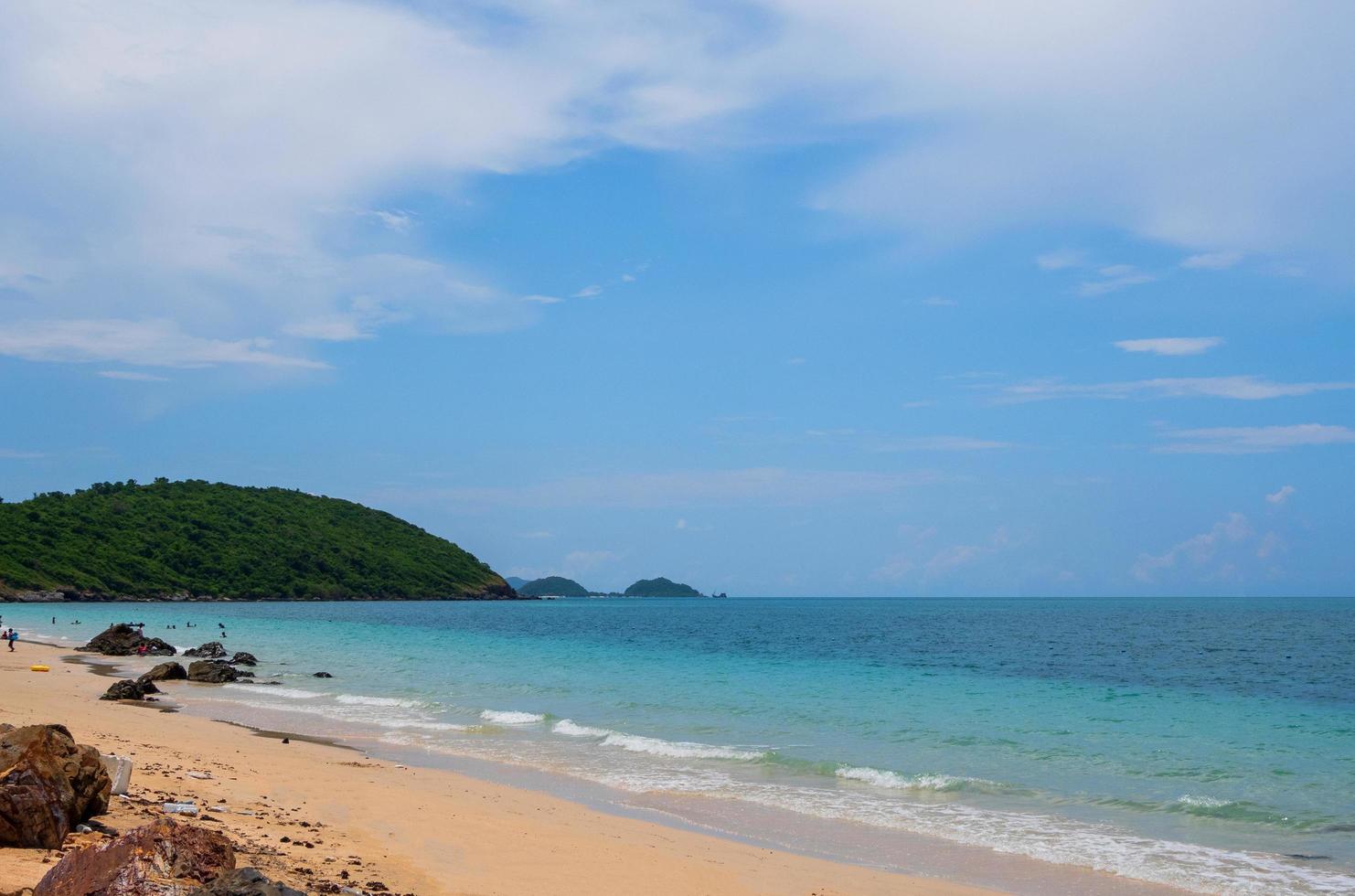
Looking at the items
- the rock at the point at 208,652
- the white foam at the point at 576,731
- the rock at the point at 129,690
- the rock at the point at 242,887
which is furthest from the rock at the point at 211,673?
the rock at the point at 242,887

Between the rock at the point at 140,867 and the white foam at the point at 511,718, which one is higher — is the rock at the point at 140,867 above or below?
above

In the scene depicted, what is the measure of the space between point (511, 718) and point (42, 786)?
19.1 meters

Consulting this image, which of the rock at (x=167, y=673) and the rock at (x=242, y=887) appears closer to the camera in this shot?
the rock at (x=242, y=887)

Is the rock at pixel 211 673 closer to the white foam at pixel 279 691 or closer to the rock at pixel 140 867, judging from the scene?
the white foam at pixel 279 691

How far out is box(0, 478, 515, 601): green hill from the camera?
125m

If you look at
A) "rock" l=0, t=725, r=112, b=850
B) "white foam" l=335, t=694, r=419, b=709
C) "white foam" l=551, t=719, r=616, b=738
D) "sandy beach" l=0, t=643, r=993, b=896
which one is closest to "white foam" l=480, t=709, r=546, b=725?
"white foam" l=551, t=719, r=616, b=738

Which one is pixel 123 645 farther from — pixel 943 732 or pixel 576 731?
pixel 943 732

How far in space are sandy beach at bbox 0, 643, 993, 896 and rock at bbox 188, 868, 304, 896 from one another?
2.01 meters

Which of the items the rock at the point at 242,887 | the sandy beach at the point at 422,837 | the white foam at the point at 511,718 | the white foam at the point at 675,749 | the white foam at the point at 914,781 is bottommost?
the white foam at the point at 511,718

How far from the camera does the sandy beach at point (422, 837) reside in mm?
9961

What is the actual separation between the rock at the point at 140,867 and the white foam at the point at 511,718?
1986 centimetres

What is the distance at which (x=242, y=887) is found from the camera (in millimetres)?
6508

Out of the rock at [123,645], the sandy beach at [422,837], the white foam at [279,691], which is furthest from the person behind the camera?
the rock at [123,645]

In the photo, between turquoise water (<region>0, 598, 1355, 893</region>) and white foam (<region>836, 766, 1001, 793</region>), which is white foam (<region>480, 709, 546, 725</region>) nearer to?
turquoise water (<region>0, 598, 1355, 893</region>)
